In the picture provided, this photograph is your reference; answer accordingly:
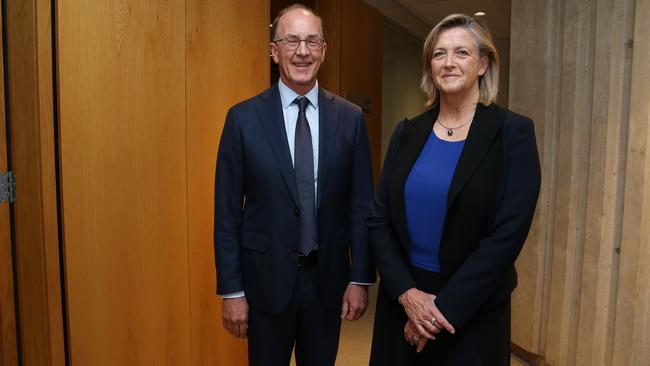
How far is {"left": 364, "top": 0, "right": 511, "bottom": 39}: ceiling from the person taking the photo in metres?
5.29

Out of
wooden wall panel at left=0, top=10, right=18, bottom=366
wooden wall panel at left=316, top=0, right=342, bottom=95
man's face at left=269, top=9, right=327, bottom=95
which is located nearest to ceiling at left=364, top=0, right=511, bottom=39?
wooden wall panel at left=316, top=0, right=342, bottom=95

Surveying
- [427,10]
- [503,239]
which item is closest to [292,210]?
[503,239]

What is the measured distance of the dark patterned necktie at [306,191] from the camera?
1.74 meters

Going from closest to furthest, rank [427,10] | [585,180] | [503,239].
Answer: [503,239], [585,180], [427,10]

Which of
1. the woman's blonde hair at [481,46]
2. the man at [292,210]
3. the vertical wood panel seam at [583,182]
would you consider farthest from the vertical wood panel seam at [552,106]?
the man at [292,210]

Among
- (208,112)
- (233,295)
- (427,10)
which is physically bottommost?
(233,295)

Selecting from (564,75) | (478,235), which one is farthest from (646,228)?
(478,235)

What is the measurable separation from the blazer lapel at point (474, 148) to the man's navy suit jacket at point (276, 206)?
393 millimetres

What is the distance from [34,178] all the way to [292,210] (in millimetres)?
874

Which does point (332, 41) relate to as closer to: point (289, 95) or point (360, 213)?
point (289, 95)

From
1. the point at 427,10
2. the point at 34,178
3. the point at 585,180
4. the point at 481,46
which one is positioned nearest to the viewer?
the point at 481,46

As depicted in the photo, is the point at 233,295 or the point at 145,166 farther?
the point at 145,166

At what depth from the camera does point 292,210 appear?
1.71 m

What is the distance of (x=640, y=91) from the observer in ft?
8.05
